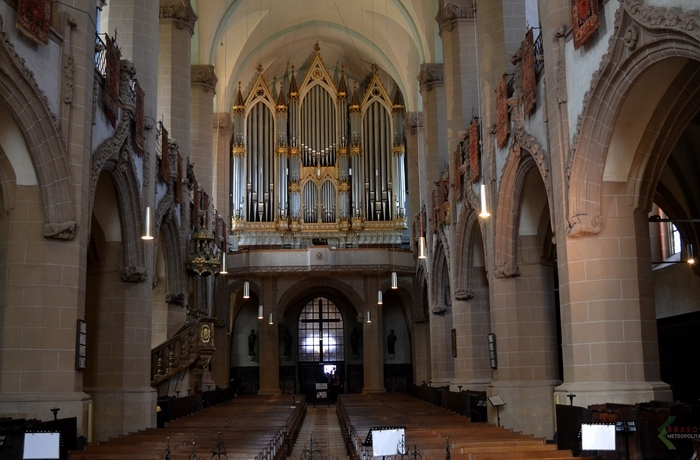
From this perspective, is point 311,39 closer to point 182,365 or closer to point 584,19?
point 182,365

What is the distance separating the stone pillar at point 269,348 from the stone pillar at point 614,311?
23.0 metres

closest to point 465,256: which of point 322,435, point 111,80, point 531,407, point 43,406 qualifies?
point 531,407

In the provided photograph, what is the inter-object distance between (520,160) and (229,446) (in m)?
7.83

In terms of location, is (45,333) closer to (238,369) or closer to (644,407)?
(644,407)

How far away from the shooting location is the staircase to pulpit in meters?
19.5

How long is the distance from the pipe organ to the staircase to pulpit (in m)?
15.5

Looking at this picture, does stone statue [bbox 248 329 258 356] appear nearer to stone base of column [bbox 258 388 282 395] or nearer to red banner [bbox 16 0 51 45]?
stone base of column [bbox 258 388 282 395]

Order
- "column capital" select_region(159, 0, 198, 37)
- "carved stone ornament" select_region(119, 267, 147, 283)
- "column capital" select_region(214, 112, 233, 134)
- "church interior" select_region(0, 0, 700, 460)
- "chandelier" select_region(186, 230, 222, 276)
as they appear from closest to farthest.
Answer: "church interior" select_region(0, 0, 700, 460) → "carved stone ornament" select_region(119, 267, 147, 283) → "chandelier" select_region(186, 230, 222, 276) → "column capital" select_region(159, 0, 198, 37) → "column capital" select_region(214, 112, 233, 134)

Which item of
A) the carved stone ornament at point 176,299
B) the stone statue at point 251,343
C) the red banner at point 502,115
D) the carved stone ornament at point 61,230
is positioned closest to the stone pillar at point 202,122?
the carved stone ornament at point 176,299

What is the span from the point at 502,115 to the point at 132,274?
8332 millimetres

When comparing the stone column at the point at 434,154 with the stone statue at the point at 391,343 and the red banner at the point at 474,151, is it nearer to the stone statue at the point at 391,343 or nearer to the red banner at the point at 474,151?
the red banner at the point at 474,151

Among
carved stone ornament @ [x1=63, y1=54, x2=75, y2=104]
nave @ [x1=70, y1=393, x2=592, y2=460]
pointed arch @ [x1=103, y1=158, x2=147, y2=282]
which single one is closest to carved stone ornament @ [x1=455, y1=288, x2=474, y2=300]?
nave @ [x1=70, y1=393, x2=592, y2=460]

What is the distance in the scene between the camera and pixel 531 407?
16.3 meters

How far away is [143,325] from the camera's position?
663 inches
